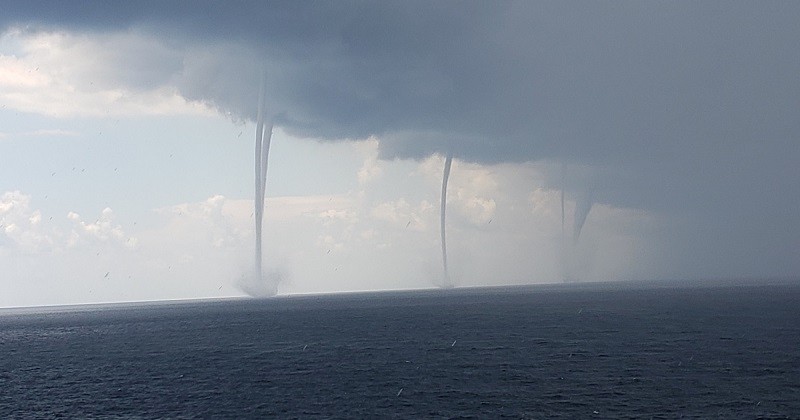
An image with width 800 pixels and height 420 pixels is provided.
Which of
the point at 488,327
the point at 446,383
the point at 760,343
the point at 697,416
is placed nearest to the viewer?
the point at 697,416

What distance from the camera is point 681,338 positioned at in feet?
466

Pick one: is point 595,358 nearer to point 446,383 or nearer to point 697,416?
point 446,383

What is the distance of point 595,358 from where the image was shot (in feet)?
380

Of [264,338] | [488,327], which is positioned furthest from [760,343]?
[264,338]

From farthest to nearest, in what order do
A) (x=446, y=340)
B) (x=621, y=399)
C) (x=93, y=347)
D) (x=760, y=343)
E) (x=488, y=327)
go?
(x=488, y=327), (x=93, y=347), (x=446, y=340), (x=760, y=343), (x=621, y=399)

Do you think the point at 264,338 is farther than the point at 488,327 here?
No

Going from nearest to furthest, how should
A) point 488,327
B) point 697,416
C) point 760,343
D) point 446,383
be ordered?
point 697,416 < point 446,383 < point 760,343 < point 488,327

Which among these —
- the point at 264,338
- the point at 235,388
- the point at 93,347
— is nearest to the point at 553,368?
the point at 235,388

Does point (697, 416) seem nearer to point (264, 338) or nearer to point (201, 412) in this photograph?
point (201, 412)

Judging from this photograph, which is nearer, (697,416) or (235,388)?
(697,416)

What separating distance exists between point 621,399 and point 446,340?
71882 millimetres

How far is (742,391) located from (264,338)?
368 ft

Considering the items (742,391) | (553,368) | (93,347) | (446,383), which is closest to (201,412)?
(446,383)

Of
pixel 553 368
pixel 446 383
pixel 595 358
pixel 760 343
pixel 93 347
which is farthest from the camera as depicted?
pixel 93 347
